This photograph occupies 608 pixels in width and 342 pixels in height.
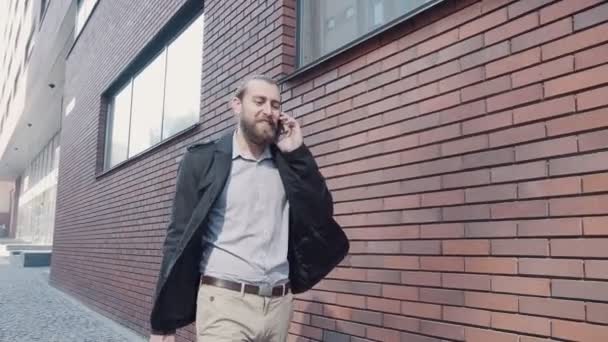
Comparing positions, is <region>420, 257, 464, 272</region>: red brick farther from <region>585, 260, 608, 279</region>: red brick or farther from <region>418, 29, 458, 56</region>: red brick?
<region>418, 29, 458, 56</region>: red brick

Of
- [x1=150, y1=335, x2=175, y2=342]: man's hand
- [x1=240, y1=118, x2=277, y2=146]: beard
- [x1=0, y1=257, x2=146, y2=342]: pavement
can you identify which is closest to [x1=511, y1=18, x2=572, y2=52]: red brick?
[x1=240, y1=118, x2=277, y2=146]: beard

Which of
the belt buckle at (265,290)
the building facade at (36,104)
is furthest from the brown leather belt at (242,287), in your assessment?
the building facade at (36,104)

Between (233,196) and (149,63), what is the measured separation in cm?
597

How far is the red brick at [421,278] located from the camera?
2504mm

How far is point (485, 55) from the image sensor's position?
2375 millimetres

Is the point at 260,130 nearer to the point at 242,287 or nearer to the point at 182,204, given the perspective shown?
the point at 182,204

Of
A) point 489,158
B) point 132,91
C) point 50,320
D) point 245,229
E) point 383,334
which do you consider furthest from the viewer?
point 132,91

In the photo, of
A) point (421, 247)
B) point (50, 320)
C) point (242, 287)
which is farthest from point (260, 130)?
point (50, 320)

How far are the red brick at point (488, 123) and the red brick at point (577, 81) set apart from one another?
0.63 ft

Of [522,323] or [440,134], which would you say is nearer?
[522,323]

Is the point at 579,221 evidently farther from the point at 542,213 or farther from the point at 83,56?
the point at 83,56

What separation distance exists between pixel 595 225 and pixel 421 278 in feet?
2.94

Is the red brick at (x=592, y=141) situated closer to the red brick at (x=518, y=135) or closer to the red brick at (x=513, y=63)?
the red brick at (x=518, y=135)

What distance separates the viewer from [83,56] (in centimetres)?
1122
